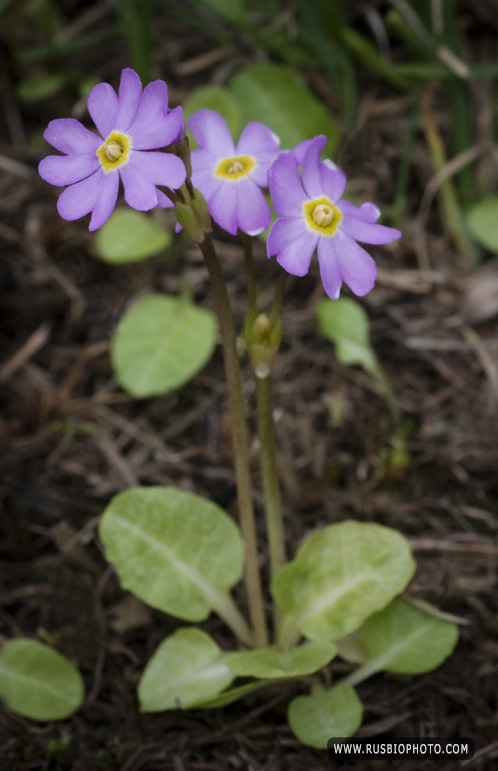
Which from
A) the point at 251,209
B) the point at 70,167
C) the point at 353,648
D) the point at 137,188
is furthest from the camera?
the point at 353,648

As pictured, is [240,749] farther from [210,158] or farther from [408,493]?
[210,158]

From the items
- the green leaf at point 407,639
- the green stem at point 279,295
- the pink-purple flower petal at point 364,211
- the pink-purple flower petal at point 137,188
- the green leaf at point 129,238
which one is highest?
the pink-purple flower petal at point 137,188

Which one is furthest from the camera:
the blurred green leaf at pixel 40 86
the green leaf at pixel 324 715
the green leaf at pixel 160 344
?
the blurred green leaf at pixel 40 86

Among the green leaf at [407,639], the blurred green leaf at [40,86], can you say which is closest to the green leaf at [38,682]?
the green leaf at [407,639]

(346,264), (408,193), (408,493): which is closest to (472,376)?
(408,493)

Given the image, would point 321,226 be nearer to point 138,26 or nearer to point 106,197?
point 106,197

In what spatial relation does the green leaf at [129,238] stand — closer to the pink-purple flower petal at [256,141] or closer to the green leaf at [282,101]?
the green leaf at [282,101]

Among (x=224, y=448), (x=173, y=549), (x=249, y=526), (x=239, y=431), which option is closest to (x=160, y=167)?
(x=239, y=431)
